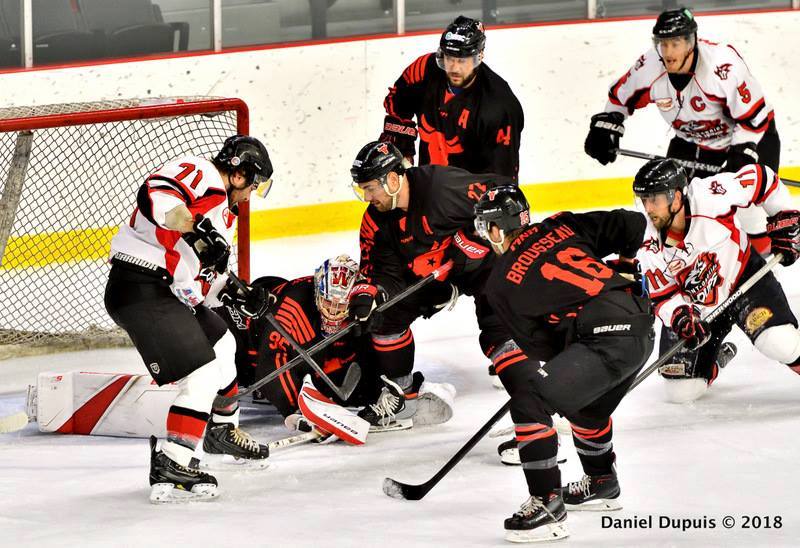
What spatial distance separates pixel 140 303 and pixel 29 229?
6.78 feet

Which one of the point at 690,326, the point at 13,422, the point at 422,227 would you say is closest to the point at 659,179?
the point at 690,326

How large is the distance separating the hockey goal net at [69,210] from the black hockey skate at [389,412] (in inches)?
46.4

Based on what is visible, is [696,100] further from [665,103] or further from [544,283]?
[544,283]

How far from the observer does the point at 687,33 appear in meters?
4.67

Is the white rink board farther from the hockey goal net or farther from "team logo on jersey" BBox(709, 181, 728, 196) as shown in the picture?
"team logo on jersey" BBox(709, 181, 728, 196)

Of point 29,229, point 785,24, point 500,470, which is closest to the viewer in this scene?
point 500,470

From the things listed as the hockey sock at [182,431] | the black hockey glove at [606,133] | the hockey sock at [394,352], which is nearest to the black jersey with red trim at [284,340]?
the hockey sock at [394,352]

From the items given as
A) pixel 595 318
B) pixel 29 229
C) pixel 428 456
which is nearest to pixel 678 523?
pixel 595 318

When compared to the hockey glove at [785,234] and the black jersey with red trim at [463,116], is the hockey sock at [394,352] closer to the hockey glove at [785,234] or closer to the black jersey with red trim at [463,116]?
the black jersey with red trim at [463,116]

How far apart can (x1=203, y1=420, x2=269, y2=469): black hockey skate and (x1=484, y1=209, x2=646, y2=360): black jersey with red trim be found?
0.92 m

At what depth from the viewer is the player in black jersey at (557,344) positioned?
3.14m

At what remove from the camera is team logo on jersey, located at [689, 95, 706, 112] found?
4.79m

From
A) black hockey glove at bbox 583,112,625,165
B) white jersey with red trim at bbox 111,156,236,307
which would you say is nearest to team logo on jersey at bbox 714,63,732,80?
black hockey glove at bbox 583,112,625,165

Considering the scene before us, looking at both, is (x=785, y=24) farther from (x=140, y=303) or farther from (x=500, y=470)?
(x=140, y=303)
